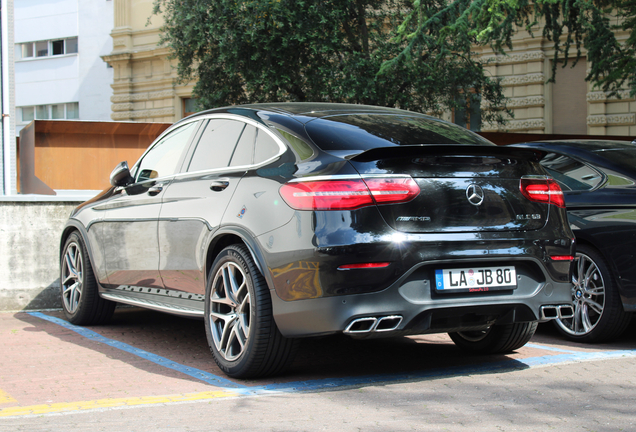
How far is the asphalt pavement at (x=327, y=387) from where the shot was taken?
3619 millimetres

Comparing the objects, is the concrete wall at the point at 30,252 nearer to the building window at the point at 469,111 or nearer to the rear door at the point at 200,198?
the rear door at the point at 200,198

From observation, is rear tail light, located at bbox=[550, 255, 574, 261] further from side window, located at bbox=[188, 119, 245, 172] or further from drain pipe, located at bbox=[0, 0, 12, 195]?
drain pipe, located at bbox=[0, 0, 12, 195]

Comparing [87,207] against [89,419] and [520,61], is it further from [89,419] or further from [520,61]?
[520,61]

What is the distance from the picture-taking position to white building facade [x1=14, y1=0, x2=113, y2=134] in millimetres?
39250

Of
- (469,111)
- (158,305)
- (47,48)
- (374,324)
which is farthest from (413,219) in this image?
(47,48)

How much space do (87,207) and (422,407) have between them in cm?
401

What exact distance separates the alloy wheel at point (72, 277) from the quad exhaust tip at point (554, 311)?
4056mm

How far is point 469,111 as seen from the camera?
71.4 ft

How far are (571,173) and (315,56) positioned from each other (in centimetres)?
1565

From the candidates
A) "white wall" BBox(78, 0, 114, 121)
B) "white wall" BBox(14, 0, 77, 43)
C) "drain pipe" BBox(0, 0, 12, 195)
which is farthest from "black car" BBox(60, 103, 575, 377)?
"white wall" BBox(14, 0, 77, 43)

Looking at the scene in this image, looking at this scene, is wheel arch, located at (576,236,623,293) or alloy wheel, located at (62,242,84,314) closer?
wheel arch, located at (576,236,623,293)

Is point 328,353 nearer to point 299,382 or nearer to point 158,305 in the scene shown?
point 299,382

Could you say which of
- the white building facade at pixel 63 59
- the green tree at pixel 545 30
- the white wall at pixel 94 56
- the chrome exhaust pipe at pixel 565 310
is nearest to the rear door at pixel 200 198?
the chrome exhaust pipe at pixel 565 310

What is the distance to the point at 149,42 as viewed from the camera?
32719 mm
